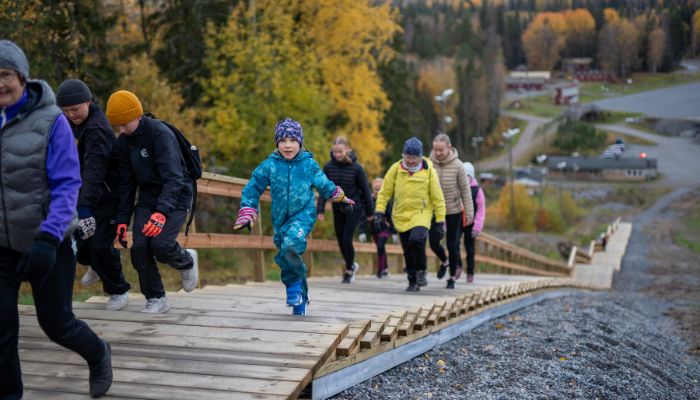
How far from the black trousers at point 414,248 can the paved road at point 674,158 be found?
78.6 metres

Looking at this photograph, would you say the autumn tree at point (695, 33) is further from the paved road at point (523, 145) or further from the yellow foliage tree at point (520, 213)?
the paved road at point (523, 145)

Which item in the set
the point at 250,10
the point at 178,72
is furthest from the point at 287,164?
the point at 178,72

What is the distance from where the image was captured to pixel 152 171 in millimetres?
6438

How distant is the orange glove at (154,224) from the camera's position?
6.05 meters

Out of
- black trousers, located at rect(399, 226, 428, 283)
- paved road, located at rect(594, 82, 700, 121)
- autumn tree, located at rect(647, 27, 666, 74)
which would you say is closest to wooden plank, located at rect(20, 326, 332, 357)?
black trousers, located at rect(399, 226, 428, 283)

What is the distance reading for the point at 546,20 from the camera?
346ft

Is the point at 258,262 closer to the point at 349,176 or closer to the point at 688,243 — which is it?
the point at 349,176

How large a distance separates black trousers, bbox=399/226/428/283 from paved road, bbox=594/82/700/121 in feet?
144

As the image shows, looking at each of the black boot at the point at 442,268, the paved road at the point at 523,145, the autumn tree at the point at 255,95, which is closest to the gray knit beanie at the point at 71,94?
the black boot at the point at 442,268

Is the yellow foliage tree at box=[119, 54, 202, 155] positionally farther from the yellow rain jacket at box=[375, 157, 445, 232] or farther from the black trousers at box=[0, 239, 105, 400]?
the black trousers at box=[0, 239, 105, 400]

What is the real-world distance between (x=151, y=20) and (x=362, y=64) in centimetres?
896

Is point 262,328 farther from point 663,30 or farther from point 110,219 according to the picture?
point 663,30

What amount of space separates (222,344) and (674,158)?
8985cm

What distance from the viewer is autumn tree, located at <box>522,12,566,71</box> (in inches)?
4112
